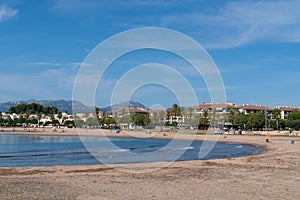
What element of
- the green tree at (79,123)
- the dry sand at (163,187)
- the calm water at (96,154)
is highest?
the green tree at (79,123)

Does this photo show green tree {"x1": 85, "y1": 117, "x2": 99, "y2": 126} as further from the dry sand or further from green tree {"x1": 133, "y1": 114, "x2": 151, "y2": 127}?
the dry sand

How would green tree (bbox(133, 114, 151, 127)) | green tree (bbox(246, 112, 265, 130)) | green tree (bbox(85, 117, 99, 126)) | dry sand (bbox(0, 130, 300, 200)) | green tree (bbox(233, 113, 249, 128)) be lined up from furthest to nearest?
1. green tree (bbox(85, 117, 99, 126))
2. green tree (bbox(133, 114, 151, 127))
3. green tree (bbox(233, 113, 249, 128))
4. green tree (bbox(246, 112, 265, 130))
5. dry sand (bbox(0, 130, 300, 200))

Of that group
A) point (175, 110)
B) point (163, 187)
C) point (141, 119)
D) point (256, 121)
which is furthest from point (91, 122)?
point (163, 187)

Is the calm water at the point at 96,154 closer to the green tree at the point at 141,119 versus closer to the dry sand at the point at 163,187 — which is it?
the dry sand at the point at 163,187

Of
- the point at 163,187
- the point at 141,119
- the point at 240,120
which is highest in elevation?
the point at 141,119

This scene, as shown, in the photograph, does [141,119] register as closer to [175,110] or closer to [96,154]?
[175,110]

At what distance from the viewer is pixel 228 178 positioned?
54.1ft

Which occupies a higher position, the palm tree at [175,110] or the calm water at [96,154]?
the palm tree at [175,110]

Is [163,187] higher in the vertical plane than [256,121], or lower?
lower

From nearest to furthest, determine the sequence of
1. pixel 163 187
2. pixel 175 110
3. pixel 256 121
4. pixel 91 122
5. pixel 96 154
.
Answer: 1. pixel 163 187
2. pixel 96 154
3. pixel 256 121
4. pixel 175 110
5. pixel 91 122

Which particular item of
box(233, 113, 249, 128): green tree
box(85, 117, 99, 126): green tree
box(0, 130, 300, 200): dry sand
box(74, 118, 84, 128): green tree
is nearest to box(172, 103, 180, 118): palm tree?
box(233, 113, 249, 128): green tree

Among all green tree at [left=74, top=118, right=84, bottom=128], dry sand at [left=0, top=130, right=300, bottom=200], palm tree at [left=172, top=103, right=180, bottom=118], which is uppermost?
palm tree at [left=172, top=103, right=180, bottom=118]

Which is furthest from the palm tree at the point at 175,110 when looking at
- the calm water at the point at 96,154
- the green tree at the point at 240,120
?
the calm water at the point at 96,154

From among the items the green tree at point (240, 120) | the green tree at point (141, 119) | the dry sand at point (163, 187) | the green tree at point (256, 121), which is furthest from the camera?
the green tree at point (141, 119)
